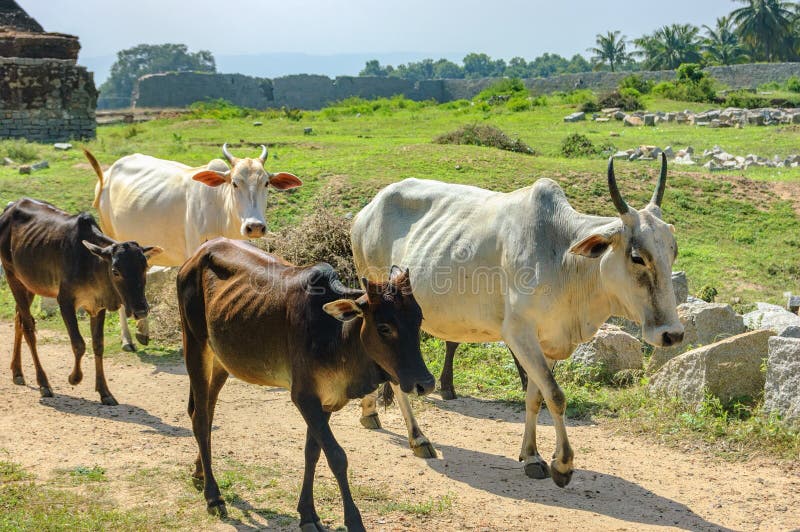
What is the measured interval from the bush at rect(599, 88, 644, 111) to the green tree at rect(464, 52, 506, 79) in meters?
118

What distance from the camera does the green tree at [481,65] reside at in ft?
486

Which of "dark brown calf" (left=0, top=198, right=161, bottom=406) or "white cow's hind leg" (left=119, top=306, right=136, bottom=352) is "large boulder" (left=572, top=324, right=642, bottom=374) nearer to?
"dark brown calf" (left=0, top=198, right=161, bottom=406)

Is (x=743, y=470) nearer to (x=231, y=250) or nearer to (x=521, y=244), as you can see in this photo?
(x=521, y=244)

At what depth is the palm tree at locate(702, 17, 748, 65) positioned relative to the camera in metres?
66.3

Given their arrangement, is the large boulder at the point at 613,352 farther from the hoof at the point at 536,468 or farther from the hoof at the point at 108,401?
the hoof at the point at 108,401

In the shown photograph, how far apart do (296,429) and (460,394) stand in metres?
1.75

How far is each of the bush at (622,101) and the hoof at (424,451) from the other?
81.3 ft

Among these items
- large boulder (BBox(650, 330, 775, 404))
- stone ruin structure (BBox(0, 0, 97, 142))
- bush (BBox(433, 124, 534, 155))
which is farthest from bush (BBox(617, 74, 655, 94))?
large boulder (BBox(650, 330, 775, 404))

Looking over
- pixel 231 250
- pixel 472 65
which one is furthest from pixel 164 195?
pixel 472 65

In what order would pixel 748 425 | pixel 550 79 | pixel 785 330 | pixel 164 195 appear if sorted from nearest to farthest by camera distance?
pixel 748 425 → pixel 785 330 → pixel 164 195 → pixel 550 79

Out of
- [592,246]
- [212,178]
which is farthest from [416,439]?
[212,178]

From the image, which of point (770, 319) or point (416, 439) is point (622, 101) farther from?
point (416, 439)

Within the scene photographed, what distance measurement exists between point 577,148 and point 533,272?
42.7 ft

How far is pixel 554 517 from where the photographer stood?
542cm
